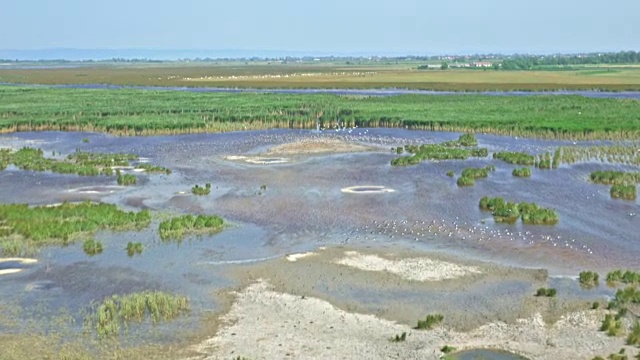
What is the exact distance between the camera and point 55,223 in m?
26.0

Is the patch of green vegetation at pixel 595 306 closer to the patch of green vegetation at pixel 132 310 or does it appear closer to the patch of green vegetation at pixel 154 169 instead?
the patch of green vegetation at pixel 132 310

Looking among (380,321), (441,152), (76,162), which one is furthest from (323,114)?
(380,321)

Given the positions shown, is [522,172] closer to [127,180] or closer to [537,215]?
[537,215]

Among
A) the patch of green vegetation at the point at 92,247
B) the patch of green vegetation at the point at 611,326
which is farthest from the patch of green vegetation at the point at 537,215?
the patch of green vegetation at the point at 92,247

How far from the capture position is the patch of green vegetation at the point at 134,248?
76.6 ft

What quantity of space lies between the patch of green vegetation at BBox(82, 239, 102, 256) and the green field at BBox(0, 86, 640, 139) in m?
32.0

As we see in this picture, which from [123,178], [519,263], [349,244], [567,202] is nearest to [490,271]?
[519,263]

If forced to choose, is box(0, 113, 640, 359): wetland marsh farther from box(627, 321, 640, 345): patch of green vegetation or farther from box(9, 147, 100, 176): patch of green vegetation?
box(9, 147, 100, 176): patch of green vegetation

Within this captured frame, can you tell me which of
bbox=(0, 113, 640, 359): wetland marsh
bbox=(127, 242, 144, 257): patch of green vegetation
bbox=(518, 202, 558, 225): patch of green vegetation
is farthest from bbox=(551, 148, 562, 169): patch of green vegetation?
bbox=(127, 242, 144, 257): patch of green vegetation

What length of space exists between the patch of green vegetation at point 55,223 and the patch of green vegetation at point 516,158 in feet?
73.5

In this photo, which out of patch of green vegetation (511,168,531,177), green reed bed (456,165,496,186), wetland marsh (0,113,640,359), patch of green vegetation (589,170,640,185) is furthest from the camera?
patch of green vegetation (511,168,531,177)

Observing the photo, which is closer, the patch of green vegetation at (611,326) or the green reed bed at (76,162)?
the patch of green vegetation at (611,326)

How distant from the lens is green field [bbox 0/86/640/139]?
177 feet

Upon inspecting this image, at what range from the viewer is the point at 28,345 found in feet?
51.6
